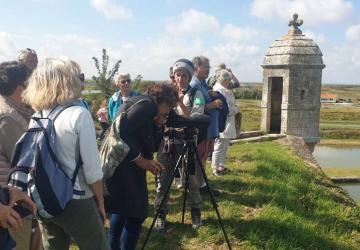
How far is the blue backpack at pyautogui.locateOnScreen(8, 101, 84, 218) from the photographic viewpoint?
235 centimetres

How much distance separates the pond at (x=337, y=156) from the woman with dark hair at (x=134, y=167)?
22320 millimetres

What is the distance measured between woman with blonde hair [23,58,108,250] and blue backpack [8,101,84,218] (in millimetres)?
52

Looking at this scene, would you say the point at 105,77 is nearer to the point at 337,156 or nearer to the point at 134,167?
the point at 134,167

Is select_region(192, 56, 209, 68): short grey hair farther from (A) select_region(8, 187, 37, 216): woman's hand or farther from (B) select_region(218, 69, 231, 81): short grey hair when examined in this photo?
(A) select_region(8, 187, 37, 216): woman's hand

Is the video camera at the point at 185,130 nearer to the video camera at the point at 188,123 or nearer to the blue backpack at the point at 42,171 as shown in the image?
the video camera at the point at 188,123

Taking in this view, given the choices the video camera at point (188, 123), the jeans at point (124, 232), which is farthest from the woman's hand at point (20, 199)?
the video camera at point (188, 123)

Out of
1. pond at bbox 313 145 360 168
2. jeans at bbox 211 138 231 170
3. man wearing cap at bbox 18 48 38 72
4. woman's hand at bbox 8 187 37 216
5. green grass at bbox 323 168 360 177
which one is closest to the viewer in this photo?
woman's hand at bbox 8 187 37 216

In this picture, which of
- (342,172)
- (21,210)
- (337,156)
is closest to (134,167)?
(21,210)

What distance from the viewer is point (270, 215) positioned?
477 centimetres

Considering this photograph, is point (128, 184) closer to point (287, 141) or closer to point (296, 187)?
point (296, 187)

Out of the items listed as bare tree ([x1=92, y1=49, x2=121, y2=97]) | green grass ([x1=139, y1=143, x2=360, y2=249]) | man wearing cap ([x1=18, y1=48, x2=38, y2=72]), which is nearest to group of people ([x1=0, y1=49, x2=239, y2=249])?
green grass ([x1=139, y1=143, x2=360, y2=249])

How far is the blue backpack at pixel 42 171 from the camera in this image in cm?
235

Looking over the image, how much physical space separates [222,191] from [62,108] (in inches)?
145

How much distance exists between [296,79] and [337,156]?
699 inches
